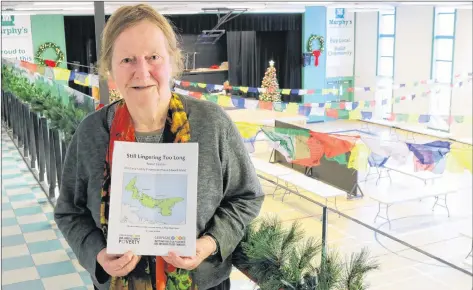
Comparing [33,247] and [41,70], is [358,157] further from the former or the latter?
[41,70]

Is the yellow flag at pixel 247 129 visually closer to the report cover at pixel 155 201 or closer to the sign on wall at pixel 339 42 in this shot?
the report cover at pixel 155 201

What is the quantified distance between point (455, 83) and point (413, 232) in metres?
6.68

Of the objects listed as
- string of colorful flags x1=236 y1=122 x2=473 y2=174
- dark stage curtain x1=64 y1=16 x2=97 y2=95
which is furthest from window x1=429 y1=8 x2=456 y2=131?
dark stage curtain x1=64 y1=16 x2=97 y2=95

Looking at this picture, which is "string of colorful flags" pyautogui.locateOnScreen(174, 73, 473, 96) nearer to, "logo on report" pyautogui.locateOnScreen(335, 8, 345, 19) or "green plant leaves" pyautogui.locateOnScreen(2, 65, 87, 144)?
"logo on report" pyautogui.locateOnScreen(335, 8, 345, 19)

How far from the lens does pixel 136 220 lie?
1.28 metres

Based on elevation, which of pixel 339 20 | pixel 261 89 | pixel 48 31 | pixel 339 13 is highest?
pixel 339 13

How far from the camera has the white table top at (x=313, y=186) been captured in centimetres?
679

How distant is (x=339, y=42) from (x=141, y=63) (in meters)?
14.6

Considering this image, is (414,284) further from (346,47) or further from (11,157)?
(346,47)

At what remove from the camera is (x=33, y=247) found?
4375 mm

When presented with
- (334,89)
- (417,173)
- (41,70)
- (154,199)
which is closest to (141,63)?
(154,199)

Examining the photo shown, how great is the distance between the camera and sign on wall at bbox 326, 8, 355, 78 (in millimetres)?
15102

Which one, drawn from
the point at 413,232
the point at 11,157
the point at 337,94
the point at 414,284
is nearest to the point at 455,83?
the point at 337,94

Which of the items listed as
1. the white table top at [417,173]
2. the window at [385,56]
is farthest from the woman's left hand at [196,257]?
Answer: the window at [385,56]
